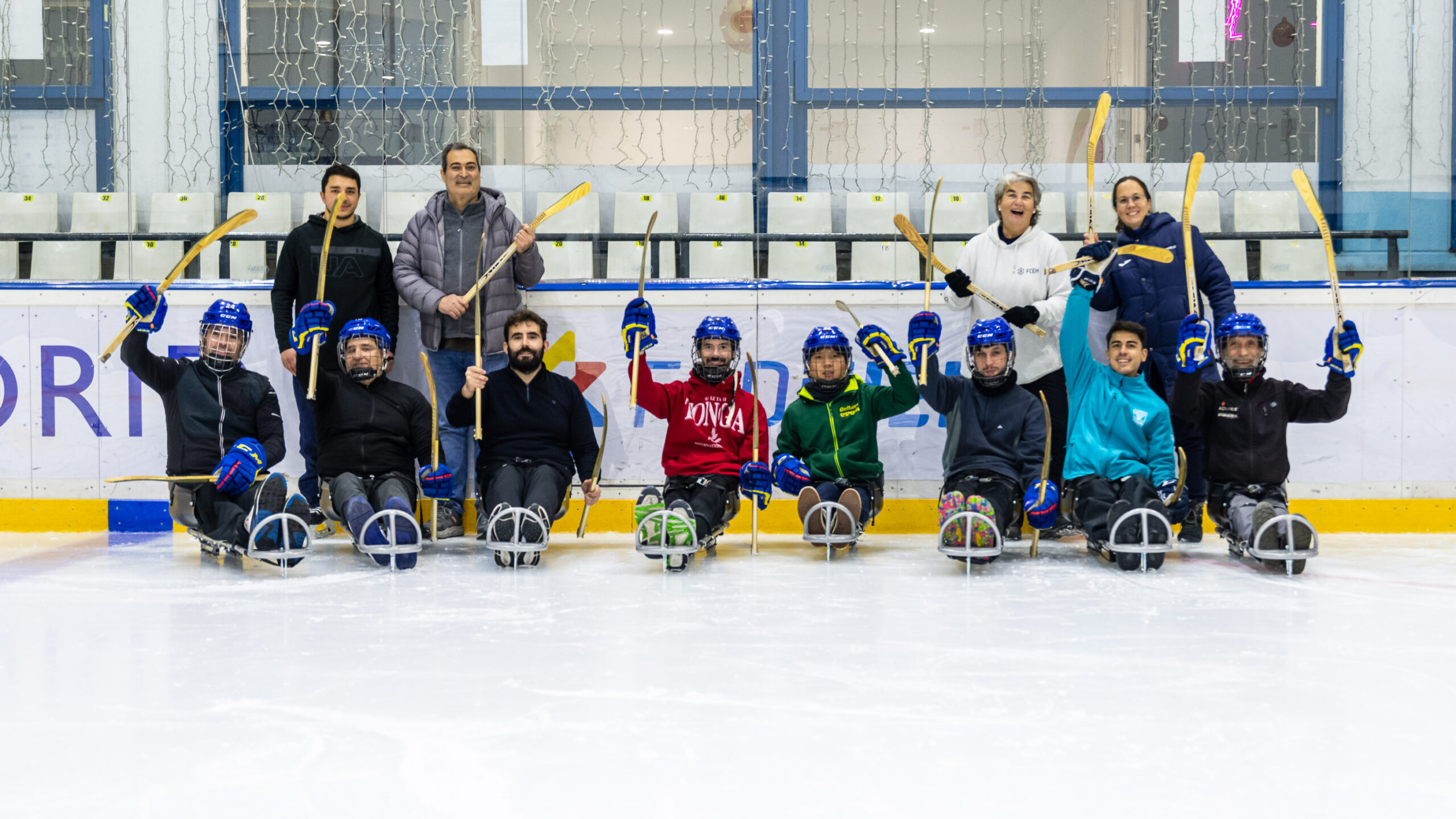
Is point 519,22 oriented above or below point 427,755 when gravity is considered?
above

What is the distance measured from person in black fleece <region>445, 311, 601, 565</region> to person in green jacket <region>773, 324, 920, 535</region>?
756 mm

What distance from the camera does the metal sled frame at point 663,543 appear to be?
134 inches

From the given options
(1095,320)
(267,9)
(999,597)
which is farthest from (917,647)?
(267,9)

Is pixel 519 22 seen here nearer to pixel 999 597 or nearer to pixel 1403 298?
pixel 999 597

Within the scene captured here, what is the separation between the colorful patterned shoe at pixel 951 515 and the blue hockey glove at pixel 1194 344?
914mm

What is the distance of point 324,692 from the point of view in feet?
6.73

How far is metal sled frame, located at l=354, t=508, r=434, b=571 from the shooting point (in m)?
3.42

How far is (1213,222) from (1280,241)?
29 centimetres

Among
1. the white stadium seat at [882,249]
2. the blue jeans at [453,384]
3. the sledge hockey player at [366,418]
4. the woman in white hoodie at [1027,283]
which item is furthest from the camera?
the white stadium seat at [882,249]

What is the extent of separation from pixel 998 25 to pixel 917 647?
3299mm

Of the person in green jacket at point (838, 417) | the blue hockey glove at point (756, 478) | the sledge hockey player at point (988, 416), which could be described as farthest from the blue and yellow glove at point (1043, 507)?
the blue hockey glove at point (756, 478)

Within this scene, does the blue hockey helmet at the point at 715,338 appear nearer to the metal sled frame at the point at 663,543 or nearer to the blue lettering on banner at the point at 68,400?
the metal sled frame at the point at 663,543

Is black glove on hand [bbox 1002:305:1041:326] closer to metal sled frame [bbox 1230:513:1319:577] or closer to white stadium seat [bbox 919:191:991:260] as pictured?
white stadium seat [bbox 919:191:991:260]

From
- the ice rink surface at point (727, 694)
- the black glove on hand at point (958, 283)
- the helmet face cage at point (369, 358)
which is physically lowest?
the ice rink surface at point (727, 694)
